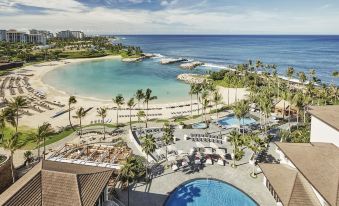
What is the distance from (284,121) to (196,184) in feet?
110

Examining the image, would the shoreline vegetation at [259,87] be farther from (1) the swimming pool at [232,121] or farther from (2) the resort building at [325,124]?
(2) the resort building at [325,124]

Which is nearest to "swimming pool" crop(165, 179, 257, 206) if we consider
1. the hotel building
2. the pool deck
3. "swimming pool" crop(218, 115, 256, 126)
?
the pool deck

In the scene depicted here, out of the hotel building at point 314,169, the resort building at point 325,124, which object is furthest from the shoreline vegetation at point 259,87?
the hotel building at point 314,169

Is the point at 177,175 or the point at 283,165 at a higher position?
the point at 283,165

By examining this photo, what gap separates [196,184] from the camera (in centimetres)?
3662

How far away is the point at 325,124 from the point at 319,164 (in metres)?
6.25

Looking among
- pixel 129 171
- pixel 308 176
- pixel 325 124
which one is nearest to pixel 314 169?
pixel 308 176

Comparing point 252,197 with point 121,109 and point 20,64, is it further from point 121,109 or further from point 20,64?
point 20,64

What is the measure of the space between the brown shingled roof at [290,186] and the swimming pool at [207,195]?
13.6 ft

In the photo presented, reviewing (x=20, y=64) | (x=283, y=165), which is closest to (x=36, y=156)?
(x=283, y=165)

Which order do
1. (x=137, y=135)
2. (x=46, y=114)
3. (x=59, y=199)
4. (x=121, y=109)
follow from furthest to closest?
(x=121, y=109) < (x=46, y=114) < (x=137, y=135) < (x=59, y=199)

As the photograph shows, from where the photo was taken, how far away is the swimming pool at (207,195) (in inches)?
1291

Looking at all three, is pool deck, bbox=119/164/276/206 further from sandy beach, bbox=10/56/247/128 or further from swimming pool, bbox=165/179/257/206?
sandy beach, bbox=10/56/247/128

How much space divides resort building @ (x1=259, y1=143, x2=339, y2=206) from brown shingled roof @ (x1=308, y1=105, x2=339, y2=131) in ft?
7.80
